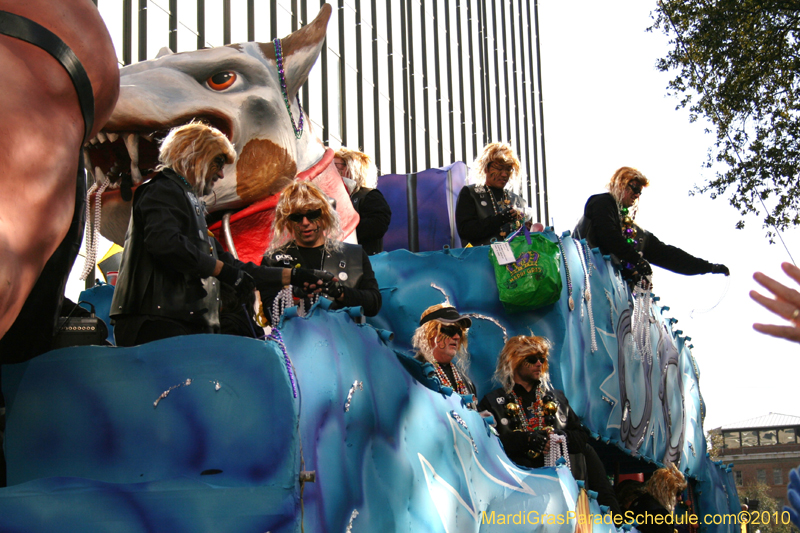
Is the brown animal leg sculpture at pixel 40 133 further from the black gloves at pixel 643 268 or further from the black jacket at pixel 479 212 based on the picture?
the black gloves at pixel 643 268

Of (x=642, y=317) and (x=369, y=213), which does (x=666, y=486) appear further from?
(x=369, y=213)

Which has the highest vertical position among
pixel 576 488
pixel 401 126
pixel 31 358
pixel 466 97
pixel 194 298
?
pixel 466 97

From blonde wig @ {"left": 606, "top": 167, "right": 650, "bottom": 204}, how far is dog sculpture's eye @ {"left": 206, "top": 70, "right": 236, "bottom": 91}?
118 inches

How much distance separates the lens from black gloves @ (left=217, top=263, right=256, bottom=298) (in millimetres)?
3104

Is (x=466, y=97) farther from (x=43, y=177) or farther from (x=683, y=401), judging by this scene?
(x=43, y=177)

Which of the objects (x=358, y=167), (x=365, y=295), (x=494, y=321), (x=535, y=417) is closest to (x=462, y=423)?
(x=365, y=295)

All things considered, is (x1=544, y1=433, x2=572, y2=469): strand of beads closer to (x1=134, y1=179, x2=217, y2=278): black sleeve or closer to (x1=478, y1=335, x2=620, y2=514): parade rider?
(x1=478, y1=335, x2=620, y2=514): parade rider

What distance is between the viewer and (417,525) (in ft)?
10.2

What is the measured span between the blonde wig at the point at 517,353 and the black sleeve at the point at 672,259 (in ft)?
7.26

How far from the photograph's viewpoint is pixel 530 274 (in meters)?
5.81

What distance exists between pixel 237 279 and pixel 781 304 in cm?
184

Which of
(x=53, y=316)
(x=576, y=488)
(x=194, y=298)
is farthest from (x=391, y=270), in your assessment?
(x=53, y=316)

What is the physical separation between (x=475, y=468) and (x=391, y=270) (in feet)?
8.75

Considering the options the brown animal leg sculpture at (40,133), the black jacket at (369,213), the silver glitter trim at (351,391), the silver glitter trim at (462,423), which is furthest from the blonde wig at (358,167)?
the brown animal leg sculpture at (40,133)
